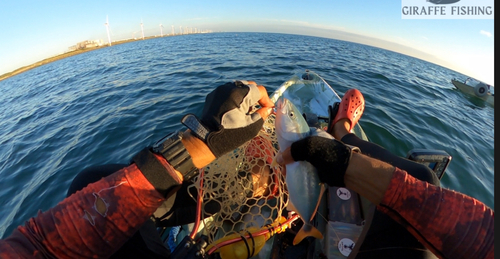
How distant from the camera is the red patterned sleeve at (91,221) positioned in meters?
1.41

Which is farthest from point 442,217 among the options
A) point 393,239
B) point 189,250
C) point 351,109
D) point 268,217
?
point 351,109

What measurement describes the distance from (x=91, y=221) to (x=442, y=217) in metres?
2.69

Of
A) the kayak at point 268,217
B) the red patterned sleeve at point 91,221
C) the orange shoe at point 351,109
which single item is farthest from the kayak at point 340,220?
the red patterned sleeve at point 91,221

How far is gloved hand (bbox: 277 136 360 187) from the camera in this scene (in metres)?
1.90

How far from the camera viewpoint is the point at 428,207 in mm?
1609

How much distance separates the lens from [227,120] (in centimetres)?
211

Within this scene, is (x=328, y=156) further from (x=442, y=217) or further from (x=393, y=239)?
(x=393, y=239)

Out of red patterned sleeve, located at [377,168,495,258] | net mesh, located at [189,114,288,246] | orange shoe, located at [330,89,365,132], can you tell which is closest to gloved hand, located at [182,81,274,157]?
net mesh, located at [189,114,288,246]

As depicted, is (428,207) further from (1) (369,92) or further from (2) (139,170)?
(1) (369,92)

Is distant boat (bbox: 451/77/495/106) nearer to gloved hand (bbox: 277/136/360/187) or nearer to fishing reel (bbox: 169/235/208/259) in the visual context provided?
gloved hand (bbox: 277/136/360/187)

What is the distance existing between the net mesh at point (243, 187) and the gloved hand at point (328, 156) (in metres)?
0.79

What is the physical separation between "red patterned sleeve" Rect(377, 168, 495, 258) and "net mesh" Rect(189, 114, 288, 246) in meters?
1.25

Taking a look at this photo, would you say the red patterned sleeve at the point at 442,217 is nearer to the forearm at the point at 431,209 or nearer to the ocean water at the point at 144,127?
the forearm at the point at 431,209

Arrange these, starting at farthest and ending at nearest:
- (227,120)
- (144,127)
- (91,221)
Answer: (144,127) < (227,120) < (91,221)
